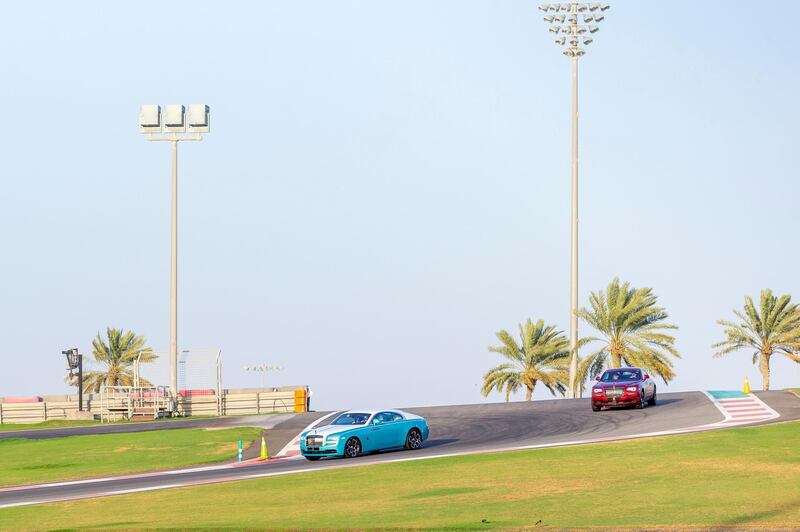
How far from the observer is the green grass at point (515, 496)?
21.9m

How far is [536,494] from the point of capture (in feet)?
83.4

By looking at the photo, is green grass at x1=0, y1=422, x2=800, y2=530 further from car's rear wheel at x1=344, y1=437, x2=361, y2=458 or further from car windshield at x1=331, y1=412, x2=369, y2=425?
car windshield at x1=331, y1=412, x2=369, y2=425

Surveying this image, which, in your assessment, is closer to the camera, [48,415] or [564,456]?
[564,456]

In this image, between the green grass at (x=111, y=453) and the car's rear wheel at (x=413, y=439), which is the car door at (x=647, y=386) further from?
the green grass at (x=111, y=453)

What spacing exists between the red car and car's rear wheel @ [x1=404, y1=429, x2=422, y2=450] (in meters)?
11.0

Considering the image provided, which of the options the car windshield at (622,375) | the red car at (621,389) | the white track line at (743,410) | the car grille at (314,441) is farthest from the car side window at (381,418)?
the car windshield at (622,375)

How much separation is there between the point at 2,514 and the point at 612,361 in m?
45.1

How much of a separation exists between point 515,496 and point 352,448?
42.1ft

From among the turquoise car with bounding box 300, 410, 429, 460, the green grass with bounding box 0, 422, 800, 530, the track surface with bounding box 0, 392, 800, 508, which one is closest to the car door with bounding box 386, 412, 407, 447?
the turquoise car with bounding box 300, 410, 429, 460

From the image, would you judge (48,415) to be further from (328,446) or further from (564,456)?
(564,456)

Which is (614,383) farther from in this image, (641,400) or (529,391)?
(529,391)

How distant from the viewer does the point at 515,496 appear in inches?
995

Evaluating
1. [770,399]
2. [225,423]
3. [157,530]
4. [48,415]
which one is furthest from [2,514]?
[48,415]

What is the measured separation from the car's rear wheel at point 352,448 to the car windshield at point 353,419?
739mm
